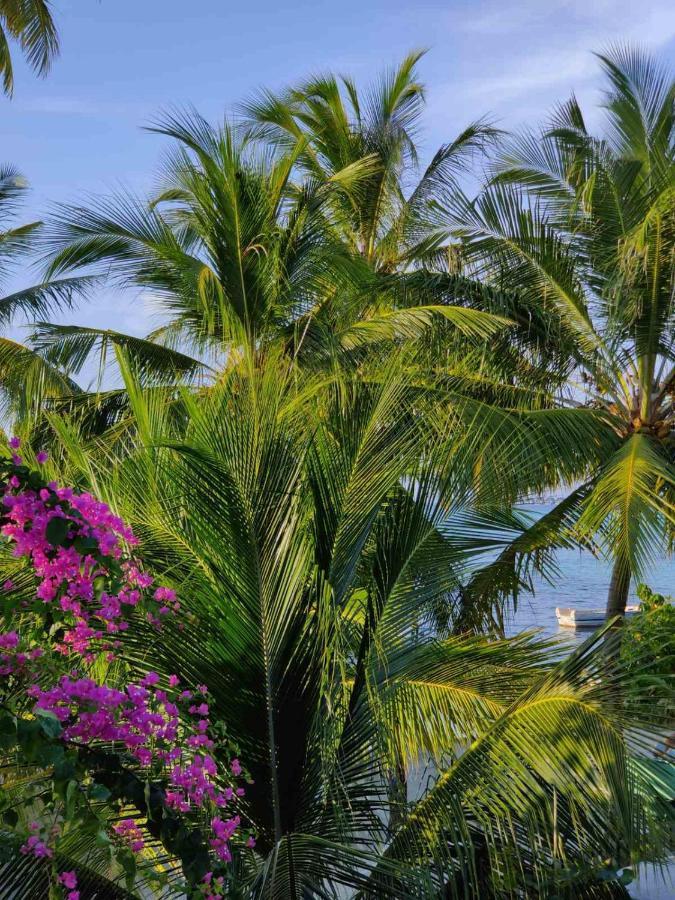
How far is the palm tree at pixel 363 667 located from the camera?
293 centimetres

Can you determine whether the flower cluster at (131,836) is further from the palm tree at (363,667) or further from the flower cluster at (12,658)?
the flower cluster at (12,658)

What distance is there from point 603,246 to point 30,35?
8299 mm

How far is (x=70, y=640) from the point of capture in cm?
255

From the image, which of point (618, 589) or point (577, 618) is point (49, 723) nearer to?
point (618, 589)

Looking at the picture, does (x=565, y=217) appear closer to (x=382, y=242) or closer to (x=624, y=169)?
(x=624, y=169)

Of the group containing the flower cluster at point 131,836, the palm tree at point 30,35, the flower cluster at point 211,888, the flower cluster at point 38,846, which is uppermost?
the palm tree at point 30,35

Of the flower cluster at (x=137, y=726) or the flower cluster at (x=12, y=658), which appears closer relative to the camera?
the flower cluster at (x=137, y=726)

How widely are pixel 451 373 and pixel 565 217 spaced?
2064mm

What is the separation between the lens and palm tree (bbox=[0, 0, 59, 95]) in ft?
37.9

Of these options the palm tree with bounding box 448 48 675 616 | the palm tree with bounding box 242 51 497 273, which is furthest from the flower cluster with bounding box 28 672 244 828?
the palm tree with bounding box 242 51 497 273

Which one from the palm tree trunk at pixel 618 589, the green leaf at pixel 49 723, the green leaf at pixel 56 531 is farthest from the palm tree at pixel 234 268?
the green leaf at pixel 49 723

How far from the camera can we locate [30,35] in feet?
38.9

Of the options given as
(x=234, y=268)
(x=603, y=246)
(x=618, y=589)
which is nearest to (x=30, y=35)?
(x=234, y=268)

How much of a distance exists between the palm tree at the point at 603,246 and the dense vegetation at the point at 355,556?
0.10 ft
